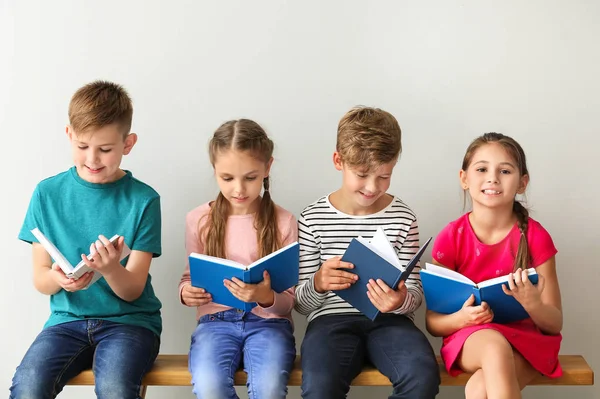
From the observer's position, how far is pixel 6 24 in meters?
3.19

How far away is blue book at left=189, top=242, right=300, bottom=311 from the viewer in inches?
98.9

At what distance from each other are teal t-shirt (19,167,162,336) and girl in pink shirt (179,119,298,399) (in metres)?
0.17

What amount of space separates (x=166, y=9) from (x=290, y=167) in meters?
0.79

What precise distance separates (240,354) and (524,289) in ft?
3.03

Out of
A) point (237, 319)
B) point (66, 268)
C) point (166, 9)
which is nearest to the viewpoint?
point (66, 268)

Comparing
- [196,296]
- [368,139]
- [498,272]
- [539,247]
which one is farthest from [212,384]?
[539,247]

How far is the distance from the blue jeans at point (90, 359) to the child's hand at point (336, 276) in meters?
0.63

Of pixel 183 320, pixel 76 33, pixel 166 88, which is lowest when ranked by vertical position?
pixel 183 320

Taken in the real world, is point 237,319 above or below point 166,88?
below

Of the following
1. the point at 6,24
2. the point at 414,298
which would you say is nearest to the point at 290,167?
the point at 414,298

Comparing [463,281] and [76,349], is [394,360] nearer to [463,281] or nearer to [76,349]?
[463,281]

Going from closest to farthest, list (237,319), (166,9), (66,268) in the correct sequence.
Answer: (66,268) < (237,319) < (166,9)

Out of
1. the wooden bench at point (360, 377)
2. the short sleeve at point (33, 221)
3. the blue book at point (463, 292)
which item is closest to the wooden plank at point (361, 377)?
the wooden bench at point (360, 377)

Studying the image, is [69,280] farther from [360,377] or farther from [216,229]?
[360,377]
